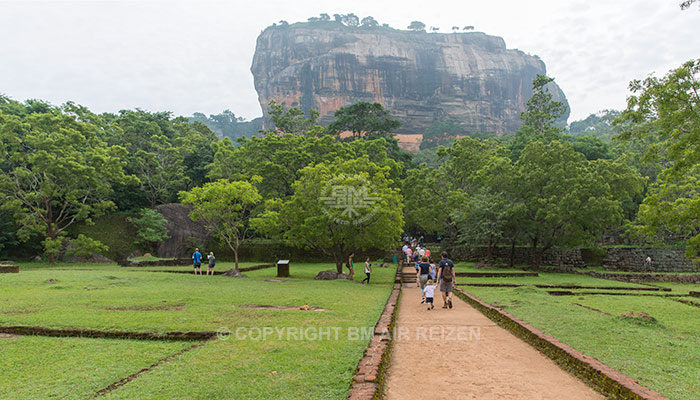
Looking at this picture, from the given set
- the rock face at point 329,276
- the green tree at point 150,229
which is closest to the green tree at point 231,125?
the green tree at point 150,229

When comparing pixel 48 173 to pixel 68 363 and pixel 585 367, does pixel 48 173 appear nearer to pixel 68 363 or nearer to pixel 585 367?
pixel 68 363

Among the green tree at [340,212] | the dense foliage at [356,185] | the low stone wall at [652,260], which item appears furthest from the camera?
the low stone wall at [652,260]

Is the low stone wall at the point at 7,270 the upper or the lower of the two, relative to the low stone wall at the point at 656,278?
upper

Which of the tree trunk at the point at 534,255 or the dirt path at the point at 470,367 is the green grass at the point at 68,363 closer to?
the dirt path at the point at 470,367

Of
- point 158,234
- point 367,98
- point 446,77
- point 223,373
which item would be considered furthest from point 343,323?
point 446,77

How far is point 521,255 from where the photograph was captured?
3039cm

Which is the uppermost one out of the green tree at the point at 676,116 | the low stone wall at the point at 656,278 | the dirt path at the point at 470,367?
the green tree at the point at 676,116

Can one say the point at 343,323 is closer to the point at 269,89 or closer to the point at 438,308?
the point at 438,308

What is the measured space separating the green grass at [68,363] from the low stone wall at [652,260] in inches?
1152

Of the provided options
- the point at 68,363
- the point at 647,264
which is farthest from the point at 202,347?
the point at 647,264

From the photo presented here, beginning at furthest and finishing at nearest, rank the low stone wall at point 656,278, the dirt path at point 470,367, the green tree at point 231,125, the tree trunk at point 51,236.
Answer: the green tree at point 231,125
the tree trunk at point 51,236
the low stone wall at point 656,278
the dirt path at point 470,367

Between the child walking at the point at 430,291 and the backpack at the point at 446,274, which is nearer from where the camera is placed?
the backpack at the point at 446,274

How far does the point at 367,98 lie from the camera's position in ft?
302

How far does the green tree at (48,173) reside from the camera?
2348 centimetres
